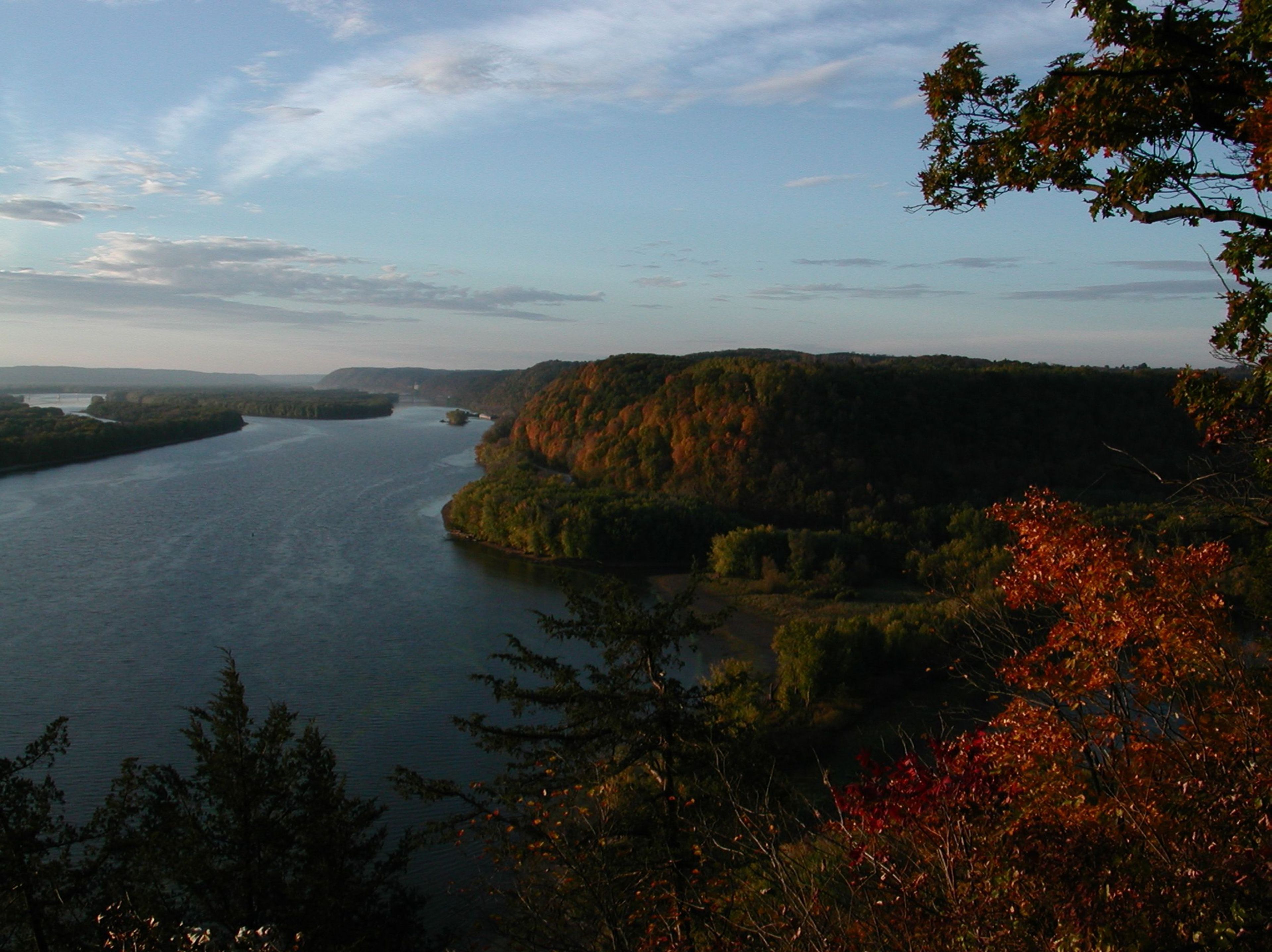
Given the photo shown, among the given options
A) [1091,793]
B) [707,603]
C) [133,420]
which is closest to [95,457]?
[133,420]

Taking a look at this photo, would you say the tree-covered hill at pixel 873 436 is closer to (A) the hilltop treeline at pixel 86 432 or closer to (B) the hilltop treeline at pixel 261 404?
(A) the hilltop treeline at pixel 86 432

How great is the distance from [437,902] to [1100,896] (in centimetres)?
814

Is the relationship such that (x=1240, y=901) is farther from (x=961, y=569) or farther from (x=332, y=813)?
(x=961, y=569)

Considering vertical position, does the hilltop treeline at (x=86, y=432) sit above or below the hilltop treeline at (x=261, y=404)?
below

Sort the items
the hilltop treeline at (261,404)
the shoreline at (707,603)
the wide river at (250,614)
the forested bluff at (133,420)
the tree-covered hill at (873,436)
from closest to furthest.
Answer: the wide river at (250,614)
the shoreline at (707,603)
the tree-covered hill at (873,436)
the forested bluff at (133,420)
the hilltop treeline at (261,404)

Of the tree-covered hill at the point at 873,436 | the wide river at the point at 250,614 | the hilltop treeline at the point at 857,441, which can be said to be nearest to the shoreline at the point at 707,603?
the hilltop treeline at the point at 857,441

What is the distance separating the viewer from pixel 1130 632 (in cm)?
482

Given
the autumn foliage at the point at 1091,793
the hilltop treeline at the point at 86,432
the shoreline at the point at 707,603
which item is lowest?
the shoreline at the point at 707,603

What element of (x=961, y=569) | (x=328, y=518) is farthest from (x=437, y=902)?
(x=328, y=518)

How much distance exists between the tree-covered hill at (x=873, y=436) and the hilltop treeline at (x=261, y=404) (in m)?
48.5

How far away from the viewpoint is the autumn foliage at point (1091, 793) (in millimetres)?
3383

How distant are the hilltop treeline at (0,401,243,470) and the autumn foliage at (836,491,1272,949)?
48.9 meters

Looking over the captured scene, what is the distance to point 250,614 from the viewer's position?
798 inches

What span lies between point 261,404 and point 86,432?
49.7 meters
